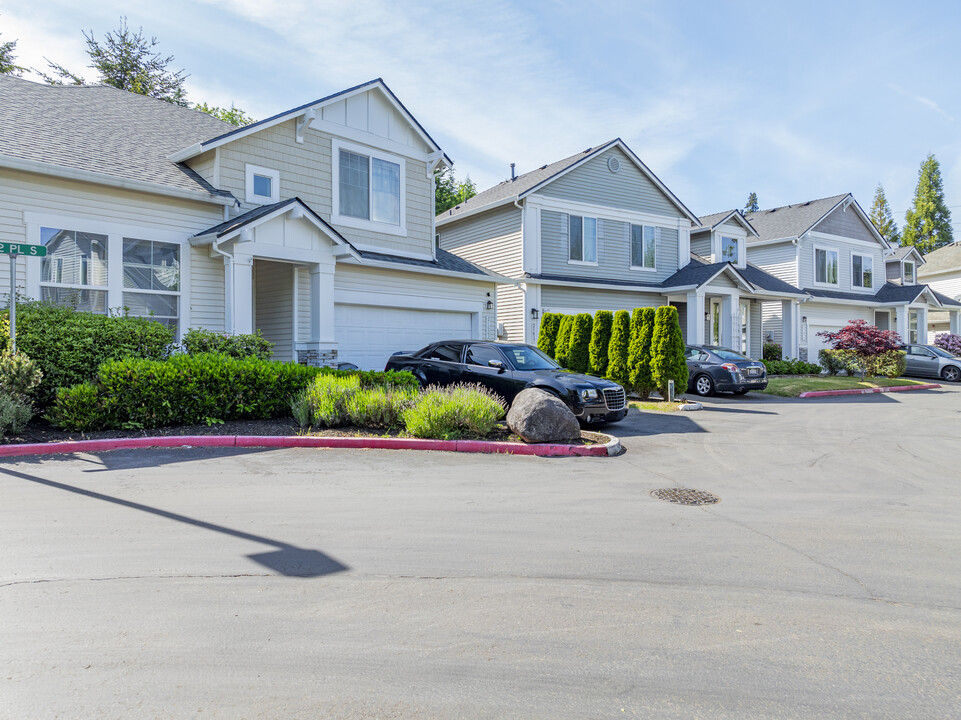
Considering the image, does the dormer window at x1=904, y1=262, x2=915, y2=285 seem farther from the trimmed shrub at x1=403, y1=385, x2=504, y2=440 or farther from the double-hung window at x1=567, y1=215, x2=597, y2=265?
the trimmed shrub at x1=403, y1=385, x2=504, y2=440

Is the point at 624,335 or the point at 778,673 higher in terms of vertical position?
the point at 624,335

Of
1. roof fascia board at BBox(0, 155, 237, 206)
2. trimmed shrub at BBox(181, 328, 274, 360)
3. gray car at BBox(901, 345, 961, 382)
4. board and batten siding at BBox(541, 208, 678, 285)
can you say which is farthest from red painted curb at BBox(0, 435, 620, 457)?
gray car at BBox(901, 345, 961, 382)

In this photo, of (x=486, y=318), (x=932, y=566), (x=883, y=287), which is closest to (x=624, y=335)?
(x=486, y=318)

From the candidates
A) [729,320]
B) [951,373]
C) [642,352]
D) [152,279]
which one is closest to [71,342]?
[152,279]

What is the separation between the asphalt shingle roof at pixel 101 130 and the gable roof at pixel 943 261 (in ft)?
146

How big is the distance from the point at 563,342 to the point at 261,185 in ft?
28.2

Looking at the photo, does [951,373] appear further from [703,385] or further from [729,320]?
[703,385]

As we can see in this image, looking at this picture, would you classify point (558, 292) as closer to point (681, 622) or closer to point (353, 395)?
point (353, 395)

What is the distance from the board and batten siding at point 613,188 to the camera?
22156 mm

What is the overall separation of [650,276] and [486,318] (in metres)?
8.56

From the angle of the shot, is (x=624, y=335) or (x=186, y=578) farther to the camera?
(x=624, y=335)

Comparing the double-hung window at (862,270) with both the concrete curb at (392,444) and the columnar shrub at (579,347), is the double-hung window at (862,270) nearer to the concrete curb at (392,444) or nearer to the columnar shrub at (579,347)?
the columnar shrub at (579,347)

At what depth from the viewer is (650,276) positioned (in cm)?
2419

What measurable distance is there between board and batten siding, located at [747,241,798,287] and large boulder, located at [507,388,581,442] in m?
24.7
